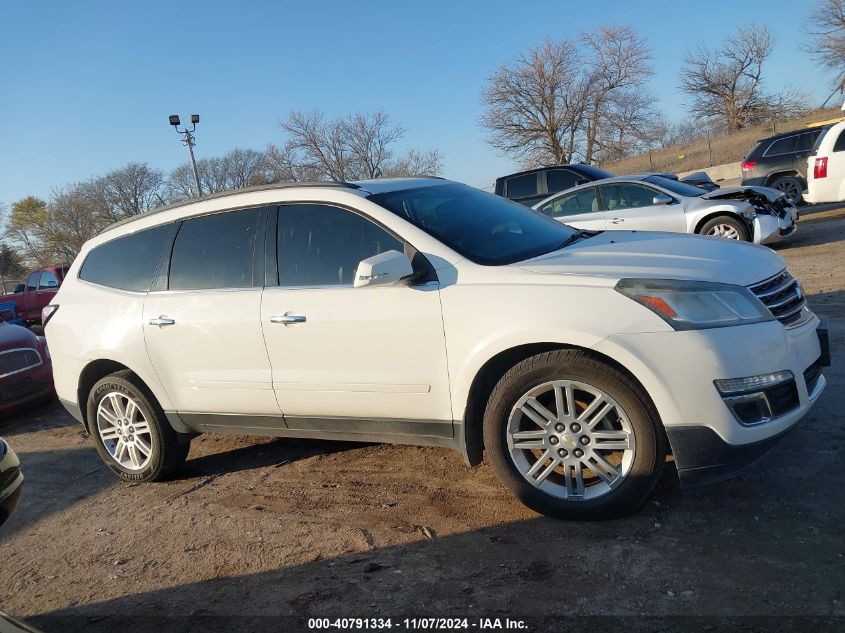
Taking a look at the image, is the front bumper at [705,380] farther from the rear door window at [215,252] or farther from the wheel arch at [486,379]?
the rear door window at [215,252]

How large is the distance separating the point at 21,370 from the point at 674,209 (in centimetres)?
940

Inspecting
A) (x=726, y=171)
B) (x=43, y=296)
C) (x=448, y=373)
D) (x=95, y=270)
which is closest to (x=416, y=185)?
(x=448, y=373)

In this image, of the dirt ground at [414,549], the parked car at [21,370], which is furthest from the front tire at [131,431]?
the parked car at [21,370]

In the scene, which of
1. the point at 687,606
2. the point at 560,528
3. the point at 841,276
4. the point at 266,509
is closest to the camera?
the point at 687,606

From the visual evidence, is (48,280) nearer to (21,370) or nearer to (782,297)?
(21,370)

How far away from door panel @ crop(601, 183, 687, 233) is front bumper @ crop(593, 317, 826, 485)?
7.82m

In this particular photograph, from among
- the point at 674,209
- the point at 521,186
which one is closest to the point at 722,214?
the point at 674,209

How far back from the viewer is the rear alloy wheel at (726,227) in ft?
33.1

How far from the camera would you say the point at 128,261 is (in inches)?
185

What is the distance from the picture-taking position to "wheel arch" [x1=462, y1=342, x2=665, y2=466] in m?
3.16

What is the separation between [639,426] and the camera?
304cm

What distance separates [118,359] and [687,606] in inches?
150

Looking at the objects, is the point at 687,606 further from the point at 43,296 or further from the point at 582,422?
the point at 43,296

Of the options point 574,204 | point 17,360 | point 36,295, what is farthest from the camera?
point 36,295
